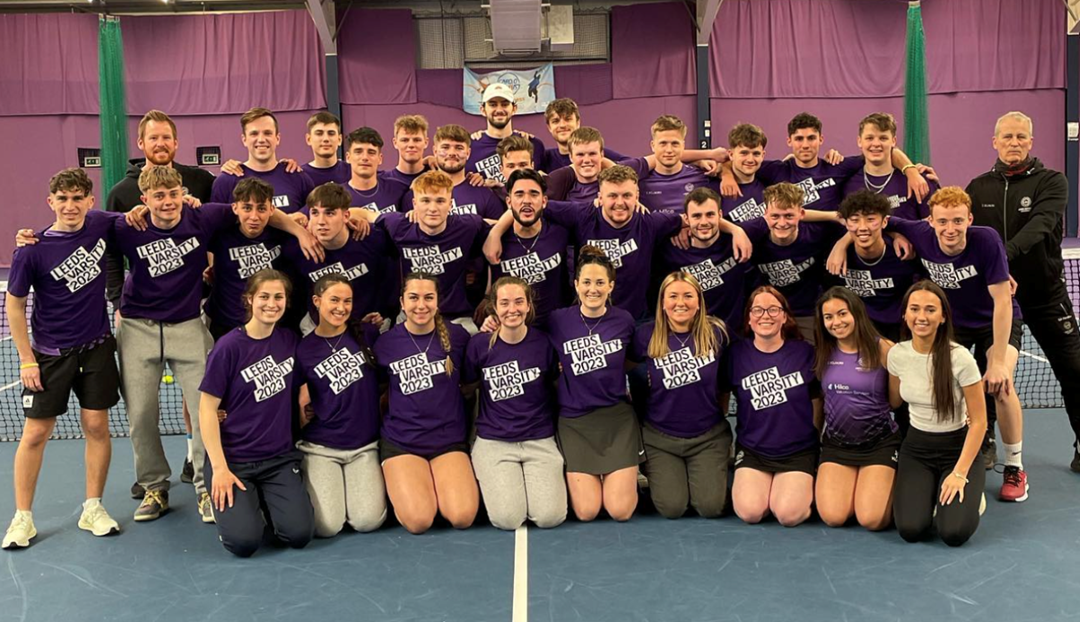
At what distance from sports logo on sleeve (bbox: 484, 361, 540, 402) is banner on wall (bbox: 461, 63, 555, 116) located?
16240 mm

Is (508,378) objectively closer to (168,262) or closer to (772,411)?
(772,411)

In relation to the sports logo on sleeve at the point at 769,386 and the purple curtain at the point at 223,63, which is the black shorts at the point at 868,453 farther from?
the purple curtain at the point at 223,63

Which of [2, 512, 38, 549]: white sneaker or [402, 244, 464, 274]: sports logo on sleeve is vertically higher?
[402, 244, 464, 274]: sports logo on sleeve

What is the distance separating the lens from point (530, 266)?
618cm

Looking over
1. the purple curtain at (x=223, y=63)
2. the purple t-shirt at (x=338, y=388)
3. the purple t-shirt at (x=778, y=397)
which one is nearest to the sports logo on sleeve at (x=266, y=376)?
the purple t-shirt at (x=338, y=388)

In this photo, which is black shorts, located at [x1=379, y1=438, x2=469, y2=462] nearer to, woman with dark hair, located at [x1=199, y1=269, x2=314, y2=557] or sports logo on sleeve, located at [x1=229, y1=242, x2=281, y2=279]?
woman with dark hair, located at [x1=199, y1=269, x2=314, y2=557]

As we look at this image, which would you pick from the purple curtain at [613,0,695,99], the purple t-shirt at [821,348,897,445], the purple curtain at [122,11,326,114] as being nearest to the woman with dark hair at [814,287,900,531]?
the purple t-shirt at [821,348,897,445]

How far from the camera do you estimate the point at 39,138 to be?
2162 cm

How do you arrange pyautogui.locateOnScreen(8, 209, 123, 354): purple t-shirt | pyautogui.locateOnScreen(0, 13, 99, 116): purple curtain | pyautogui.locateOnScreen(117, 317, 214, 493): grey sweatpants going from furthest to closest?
pyautogui.locateOnScreen(0, 13, 99, 116): purple curtain → pyautogui.locateOnScreen(117, 317, 214, 493): grey sweatpants → pyautogui.locateOnScreen(8, 209, 123, 354): purple t-shirt

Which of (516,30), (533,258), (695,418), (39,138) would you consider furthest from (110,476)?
(39,138)

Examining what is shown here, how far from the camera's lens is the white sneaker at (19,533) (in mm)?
5328

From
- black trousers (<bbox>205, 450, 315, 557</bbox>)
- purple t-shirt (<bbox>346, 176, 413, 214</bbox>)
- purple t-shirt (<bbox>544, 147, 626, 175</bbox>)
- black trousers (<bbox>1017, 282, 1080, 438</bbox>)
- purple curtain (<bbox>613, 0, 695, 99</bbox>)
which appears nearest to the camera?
black trousers (<bbox>205, 450, 315, 557</bbox>)

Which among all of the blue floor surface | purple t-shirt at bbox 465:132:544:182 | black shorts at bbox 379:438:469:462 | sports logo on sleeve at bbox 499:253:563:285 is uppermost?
purple t-shirt at bbox 465:132:544:182

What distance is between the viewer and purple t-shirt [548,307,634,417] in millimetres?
5754
